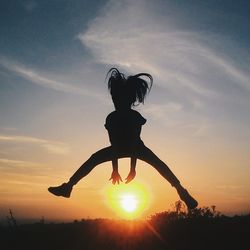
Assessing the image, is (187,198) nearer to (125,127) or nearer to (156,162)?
(156,162)

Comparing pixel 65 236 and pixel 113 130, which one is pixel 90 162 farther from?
pixel 65 236

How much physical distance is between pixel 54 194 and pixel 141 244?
218cm

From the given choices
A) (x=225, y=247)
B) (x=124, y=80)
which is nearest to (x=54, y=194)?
(x=124, y=80)

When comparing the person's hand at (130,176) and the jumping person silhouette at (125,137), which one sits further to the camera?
the person's hand at (130,176)

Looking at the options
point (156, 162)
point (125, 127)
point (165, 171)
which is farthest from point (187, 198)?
point (125, 127)

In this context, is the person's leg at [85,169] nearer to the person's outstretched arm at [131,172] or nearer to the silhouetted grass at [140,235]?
the person's outstretched arm at [131,172]

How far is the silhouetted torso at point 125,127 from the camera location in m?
7.52

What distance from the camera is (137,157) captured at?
788 cm

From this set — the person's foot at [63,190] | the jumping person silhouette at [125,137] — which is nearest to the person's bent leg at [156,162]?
the jumping person silhouette at [125,137]

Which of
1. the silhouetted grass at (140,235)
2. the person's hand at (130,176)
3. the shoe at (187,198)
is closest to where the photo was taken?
the silhouetted grass at (140,235)

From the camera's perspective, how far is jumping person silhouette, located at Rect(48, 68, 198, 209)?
7531 mm

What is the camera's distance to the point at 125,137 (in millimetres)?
7590

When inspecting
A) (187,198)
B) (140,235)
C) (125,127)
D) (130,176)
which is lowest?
(140,235)

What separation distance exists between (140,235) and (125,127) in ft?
7.53
